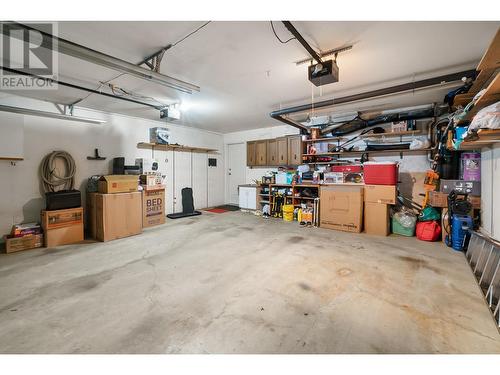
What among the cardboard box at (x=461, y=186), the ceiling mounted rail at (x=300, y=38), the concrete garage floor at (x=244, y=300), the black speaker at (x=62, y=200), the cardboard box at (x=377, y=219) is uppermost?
the ceiling mounted rail at (x=300, y=38)

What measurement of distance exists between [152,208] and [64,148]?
6.78 feet

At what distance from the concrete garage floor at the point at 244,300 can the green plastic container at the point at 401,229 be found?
403 mm

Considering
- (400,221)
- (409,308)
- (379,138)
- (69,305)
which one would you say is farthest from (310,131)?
(69,305)

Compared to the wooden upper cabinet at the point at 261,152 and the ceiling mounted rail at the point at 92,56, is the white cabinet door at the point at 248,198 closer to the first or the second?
the wooden upper cabinet at the point at 261,152

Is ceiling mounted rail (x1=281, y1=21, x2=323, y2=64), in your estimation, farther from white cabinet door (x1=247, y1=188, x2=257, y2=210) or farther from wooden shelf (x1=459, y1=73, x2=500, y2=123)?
white cabinet door (x1=247, y1=188, x2=257, y2=210)

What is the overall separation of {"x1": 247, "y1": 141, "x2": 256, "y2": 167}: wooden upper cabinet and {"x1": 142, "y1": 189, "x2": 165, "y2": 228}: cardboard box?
2.88 meters

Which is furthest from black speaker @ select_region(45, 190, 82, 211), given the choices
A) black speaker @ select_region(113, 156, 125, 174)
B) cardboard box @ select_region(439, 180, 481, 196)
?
cardboard box @ select_region(439, 180, 481, 196)

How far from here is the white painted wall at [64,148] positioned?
12.4ft

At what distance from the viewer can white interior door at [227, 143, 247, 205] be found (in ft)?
24.1

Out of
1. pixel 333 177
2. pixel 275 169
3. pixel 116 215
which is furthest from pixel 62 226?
pixel 333 177

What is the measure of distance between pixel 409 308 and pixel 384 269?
2.59 feet

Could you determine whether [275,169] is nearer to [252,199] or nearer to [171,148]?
[252,199]

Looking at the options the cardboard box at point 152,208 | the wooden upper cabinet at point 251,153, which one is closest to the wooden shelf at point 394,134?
the wooden upper cabinet at point 251,153
